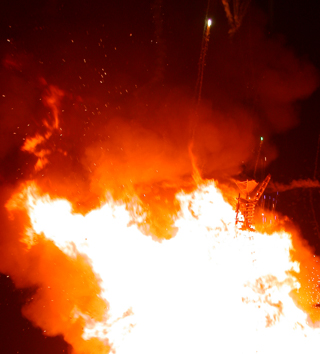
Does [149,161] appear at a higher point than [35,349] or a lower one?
higher

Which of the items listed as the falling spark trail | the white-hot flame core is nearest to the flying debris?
the white-hot flame core

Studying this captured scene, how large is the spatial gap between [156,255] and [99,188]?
8.08 feet

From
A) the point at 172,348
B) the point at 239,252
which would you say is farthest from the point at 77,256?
the point at 239,252

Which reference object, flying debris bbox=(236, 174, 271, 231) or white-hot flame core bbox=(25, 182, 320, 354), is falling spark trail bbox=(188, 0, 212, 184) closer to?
white-hot flame core bbox=(25, 182, 320, 354)

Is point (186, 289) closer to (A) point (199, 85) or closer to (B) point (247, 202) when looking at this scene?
(B) point (247, 202)

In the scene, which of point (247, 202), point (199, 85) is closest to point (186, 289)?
point (247, 202)

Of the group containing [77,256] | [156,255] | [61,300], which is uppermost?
[156,255]

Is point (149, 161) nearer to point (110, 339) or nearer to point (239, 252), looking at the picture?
point (239, 252)

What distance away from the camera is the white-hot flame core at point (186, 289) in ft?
28.6

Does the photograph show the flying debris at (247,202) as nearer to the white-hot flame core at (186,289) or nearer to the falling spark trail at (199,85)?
the white-hot flame core at (186,289)

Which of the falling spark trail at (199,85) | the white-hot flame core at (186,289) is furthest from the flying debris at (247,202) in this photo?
the falling spark trail at (199,85)

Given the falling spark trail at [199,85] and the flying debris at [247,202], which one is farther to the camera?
the flying debris at [247,202]

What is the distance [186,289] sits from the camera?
894 cm

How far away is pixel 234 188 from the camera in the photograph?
880cm
